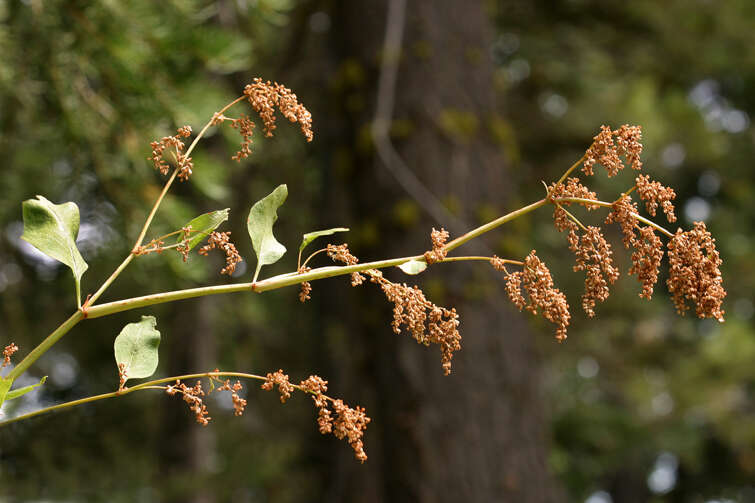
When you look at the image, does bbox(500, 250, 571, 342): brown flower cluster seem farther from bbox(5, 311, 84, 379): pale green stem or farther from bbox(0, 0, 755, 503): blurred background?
bbox(0, 0, 755, 503): blurred background

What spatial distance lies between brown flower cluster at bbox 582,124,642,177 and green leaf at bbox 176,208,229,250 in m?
0.23

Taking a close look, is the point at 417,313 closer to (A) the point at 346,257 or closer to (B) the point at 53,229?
(A) the point at 346,257

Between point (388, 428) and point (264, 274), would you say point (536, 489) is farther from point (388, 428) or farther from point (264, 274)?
point (264, 274)

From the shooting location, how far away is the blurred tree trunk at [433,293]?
6.49 ft

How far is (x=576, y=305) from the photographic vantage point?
14.9 ft

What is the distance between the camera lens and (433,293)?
207 cm

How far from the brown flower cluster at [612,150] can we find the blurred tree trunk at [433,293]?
1.57 m

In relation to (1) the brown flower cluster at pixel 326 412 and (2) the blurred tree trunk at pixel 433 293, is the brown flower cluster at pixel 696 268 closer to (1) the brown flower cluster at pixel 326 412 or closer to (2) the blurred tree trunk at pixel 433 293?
(1) the brown flower cluster at pixel 326 412

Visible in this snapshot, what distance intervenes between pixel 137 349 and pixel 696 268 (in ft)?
1.14

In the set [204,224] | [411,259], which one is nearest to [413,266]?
[411,259]

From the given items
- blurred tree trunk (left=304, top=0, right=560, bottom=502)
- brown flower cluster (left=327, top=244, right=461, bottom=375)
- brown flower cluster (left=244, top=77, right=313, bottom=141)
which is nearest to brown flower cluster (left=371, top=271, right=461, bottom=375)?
brown flower cluster (left=327, top=244, right=461, bottom=375)

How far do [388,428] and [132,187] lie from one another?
3.22ft

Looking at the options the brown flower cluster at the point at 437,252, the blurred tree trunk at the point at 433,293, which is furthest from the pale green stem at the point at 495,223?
the blurred tree trunk at the point at 433,293

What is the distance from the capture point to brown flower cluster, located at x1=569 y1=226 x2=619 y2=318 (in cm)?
44
